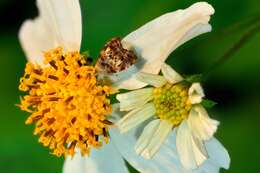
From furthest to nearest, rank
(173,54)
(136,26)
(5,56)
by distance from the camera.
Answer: (5,56)
(136,26)
(173,54)

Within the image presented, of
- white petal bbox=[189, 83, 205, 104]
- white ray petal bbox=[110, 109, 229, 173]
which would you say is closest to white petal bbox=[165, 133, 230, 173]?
white ray petal bbox=[110, 109, 229, 173]

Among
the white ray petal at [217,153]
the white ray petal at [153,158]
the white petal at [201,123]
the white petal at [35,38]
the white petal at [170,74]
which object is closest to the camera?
the white petal at [201,123]

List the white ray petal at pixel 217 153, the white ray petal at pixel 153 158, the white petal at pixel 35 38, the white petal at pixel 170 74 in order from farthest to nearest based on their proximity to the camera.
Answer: the white petal at pixel 35 38 → the white ray petal at pixel 153 158 → the white ray petal at pixel 217 153 → the white petal at pixel 170 74

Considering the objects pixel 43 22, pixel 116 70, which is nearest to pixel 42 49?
pixel 43 22

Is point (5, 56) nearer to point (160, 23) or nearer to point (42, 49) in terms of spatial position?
point (42, 49)

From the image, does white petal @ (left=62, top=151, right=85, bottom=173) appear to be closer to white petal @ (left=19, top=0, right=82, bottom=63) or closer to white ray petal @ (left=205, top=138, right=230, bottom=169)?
white petal @ (left=19, top=0, right=82, bottom=63)

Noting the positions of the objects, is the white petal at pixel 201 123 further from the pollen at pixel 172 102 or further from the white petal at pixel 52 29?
the white petal at pixel 52 29

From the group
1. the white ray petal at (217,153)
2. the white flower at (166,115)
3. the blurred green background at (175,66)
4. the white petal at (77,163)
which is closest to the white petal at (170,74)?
the white flower at (166,115)

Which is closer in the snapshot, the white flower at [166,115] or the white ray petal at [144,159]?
the white flower at [166,115]
